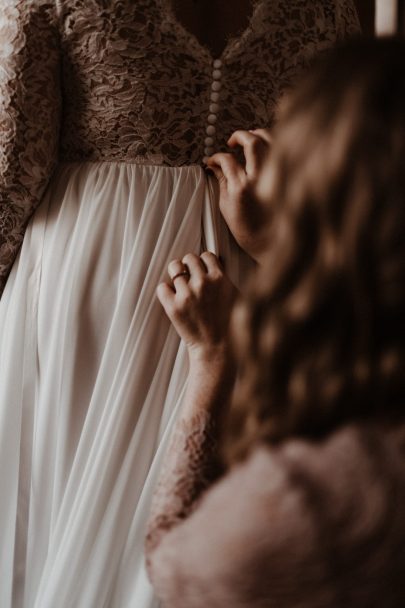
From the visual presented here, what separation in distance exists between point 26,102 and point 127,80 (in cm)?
15

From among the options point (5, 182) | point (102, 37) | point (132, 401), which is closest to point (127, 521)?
point (132, 401)

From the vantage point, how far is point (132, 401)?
0.95 metres

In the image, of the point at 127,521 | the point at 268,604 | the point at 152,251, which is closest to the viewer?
the point at 268,604

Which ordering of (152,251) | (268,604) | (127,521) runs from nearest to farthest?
1. (268,604)
2. (127,521)
3. (152,251)

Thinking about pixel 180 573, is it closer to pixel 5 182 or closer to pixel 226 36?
pixel 5 182

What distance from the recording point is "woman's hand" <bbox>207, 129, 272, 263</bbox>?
3.19 ft

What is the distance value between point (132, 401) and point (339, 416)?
1.33ft

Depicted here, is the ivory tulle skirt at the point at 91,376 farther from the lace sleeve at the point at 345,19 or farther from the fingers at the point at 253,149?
the lace sleeve at the point at 345,19

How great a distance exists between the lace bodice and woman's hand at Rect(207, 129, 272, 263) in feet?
0.28

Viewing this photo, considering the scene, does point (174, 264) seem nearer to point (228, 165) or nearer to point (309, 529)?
point (228, 165)

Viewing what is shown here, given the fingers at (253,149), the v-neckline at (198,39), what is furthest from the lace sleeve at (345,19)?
the fingers at (253,149)

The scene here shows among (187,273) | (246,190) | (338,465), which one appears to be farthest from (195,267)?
(338,465)

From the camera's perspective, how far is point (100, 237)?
3.44 feet

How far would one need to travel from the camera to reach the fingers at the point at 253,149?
0.97m
